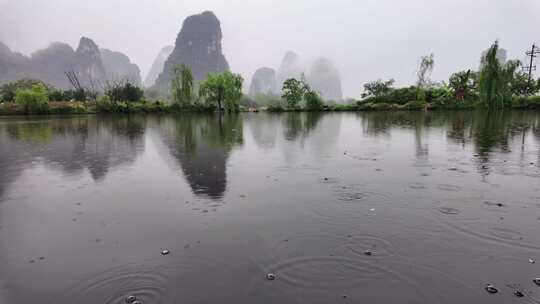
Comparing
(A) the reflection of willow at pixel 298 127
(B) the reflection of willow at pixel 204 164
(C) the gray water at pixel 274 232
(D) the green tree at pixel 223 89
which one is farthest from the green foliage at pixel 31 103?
(C) the gray water at pixel 274 232

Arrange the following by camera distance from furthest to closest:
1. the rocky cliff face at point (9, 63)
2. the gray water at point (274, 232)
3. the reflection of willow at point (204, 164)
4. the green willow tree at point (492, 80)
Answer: the rocky cliff face at point (9, 63), the green willow tree at point (492, 80), the reflection of willow at point (204, 164), the gray water at point (274, 232)

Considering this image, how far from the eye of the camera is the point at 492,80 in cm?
3784

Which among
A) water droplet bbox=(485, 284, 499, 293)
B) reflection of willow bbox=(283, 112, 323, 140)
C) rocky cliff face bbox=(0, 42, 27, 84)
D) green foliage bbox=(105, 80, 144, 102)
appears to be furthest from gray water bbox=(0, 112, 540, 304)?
rocky cliff face bbox=(0, 42, 27, 84)

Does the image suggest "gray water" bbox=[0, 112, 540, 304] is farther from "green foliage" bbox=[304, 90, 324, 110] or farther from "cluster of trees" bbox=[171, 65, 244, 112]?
"green foliage" bbox=[304, 90, 324, 110]

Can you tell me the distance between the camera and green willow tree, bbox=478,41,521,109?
122 feet

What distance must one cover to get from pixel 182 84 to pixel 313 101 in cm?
2719

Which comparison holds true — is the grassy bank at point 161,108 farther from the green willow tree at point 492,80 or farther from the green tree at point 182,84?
the green willow tree at point 492,80

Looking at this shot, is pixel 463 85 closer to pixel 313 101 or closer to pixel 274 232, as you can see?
pixel 313 101

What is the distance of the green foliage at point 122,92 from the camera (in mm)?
63150

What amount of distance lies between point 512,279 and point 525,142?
1419 cm

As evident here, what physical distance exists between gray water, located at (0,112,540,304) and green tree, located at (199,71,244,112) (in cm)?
4614

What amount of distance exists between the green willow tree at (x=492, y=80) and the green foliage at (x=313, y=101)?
2994 cm

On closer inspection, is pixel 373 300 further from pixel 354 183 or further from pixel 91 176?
pixel 91 176

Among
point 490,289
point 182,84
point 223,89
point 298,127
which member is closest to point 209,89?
point 223,89
